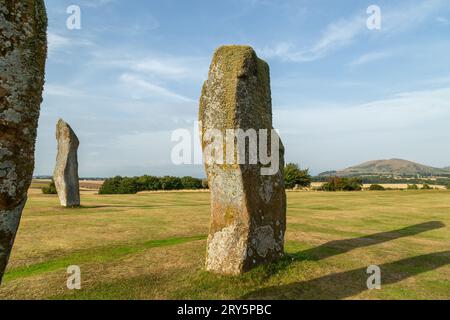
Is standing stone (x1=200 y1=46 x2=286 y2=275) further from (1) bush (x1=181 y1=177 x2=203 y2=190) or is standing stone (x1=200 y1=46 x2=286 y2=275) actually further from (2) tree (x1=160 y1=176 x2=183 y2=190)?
(1) bush (x1=181 y1=177 x2=203 y2=190)

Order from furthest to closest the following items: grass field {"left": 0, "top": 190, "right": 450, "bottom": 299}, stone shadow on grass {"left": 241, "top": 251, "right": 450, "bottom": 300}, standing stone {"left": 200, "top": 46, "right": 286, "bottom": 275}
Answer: standing stone {"left": 200, "top": 46, "right": 286, "bottom": 275}
grass field {"left": 0, "top": 190, "right": 450, "bottom": 299}
stone shadow on grass {"left": 241, "top": 251, "right": 450, "bottom": 300}

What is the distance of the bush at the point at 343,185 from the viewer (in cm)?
6594

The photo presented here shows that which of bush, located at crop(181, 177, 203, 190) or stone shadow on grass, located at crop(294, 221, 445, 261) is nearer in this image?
stone shadow on grass, located at crop(294, 221, 445, 261)

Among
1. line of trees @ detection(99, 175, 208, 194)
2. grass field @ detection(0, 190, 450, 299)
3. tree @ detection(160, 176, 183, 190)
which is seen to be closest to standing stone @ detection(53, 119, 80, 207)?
grass field @ detection(0, 190, 450, 299)

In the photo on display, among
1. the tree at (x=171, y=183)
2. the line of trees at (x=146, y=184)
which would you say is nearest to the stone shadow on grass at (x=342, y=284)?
the line of trees at (x=146, y=184)

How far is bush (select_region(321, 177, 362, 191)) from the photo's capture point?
216ft

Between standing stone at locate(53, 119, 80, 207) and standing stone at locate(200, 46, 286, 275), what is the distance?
17.4 m

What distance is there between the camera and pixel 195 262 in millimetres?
11602

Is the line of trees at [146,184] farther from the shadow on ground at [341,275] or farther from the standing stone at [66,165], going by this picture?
the shadow on ground at [341,275]

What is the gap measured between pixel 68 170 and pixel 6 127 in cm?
2104

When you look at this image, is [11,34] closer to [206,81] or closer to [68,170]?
[206,81]

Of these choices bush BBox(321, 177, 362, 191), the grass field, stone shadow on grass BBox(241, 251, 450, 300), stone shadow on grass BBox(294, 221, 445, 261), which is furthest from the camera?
bush BBox(321, 177, 362, 191)
